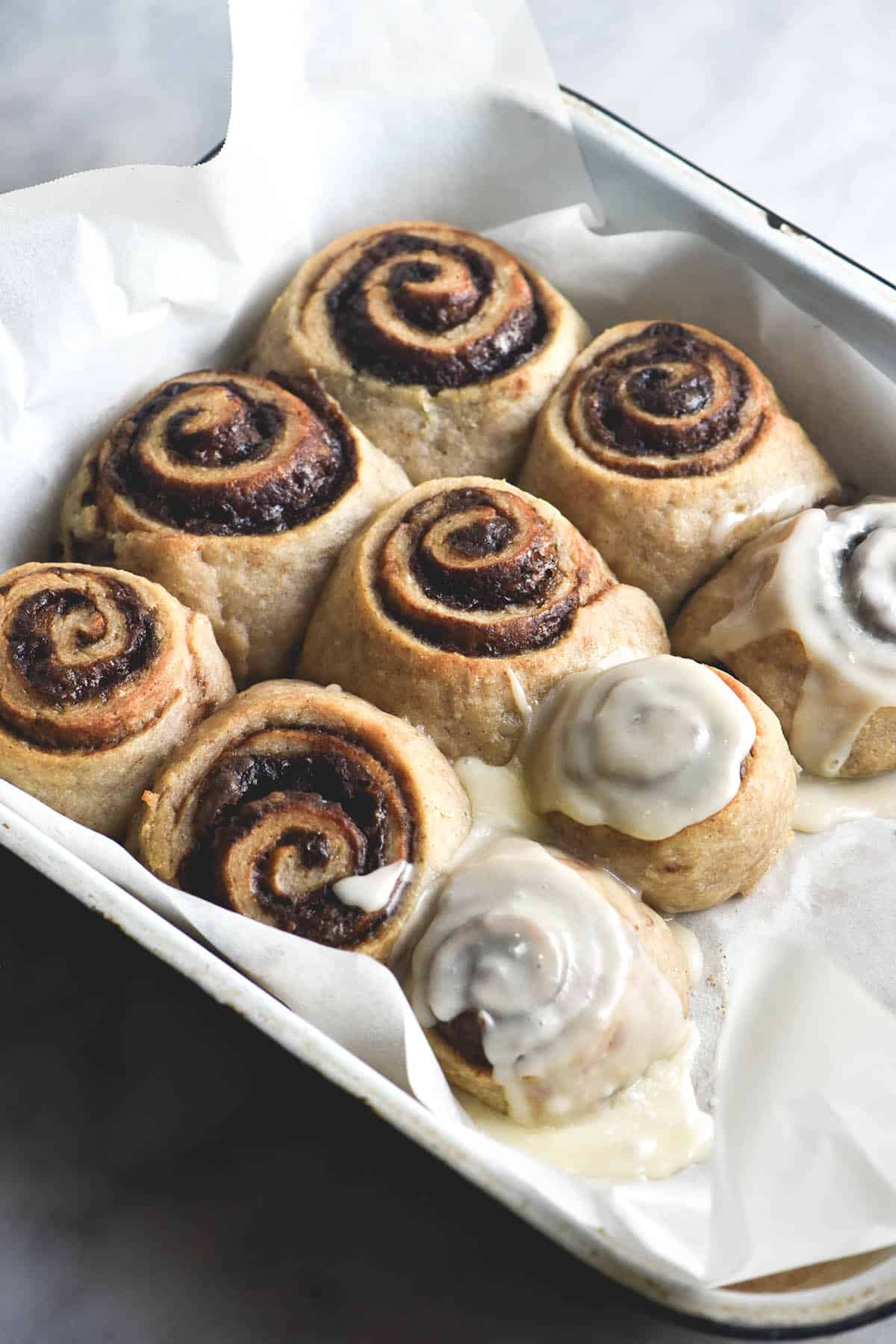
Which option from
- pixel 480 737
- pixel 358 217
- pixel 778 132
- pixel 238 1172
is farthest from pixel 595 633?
pixel 778 132

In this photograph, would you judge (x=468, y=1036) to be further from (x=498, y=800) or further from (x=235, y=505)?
(x=235, y=505)

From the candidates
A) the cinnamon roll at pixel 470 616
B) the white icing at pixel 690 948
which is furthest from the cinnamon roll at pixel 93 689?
the white icing at pixel 690 948

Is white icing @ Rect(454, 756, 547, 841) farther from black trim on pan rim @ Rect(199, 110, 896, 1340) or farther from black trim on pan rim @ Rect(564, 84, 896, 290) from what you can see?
black trim on pan rim @ Rect(564, 84, 896, 290)

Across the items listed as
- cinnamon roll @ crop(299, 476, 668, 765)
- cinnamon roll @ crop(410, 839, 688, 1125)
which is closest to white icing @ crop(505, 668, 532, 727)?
cinnamon roll @ crop(299, 476, 668, 765)

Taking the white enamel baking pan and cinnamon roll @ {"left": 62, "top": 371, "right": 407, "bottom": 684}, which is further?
cinnamon roll @ {"left": 62, "top": 371, "right": 407, "bottom": 684}

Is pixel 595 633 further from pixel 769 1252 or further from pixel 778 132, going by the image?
pixel 778 132

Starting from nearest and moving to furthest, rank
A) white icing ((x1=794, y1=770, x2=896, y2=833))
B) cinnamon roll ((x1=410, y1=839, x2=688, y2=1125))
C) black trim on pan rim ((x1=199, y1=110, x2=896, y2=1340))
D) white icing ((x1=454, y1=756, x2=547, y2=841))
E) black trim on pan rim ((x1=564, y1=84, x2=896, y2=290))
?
black trim on pan rim ((x1=199, y1=110, x2=896, y2=1340))
cinnamon roll ((x1=410, y1=839, x2=688, y2=1125))
white icing ((x1=454, y1=756, x2=547, y2=841))
white icing ((x1=794, y1=770, x2=896, y2=833))
black trim on pan rim ((x1=564, y1=84, x2=896, y2=290))
